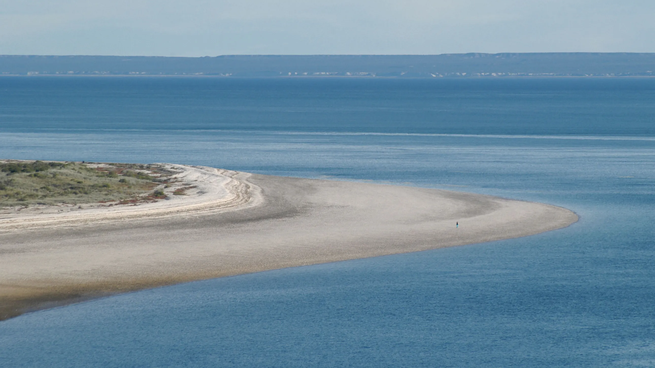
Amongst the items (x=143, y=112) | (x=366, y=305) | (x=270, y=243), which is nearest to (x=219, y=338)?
(x=366, y=305)

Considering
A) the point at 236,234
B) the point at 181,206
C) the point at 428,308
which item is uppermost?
the point at 181,206

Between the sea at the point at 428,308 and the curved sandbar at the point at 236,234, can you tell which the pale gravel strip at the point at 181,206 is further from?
the sea at the point at 428,308

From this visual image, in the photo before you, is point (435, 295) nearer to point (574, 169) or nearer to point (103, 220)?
point (103, 220)

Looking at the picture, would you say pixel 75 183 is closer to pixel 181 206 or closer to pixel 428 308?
pixel 181 206

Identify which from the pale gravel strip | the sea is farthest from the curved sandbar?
the sea

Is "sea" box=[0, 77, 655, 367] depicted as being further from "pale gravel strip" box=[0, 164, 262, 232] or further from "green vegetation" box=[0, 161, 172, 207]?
"green vegetation" box=[0, 161, 172, 207]

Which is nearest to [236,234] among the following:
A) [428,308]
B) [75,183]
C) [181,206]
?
[181,206]

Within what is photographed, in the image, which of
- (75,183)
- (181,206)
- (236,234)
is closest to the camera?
(236,234)
